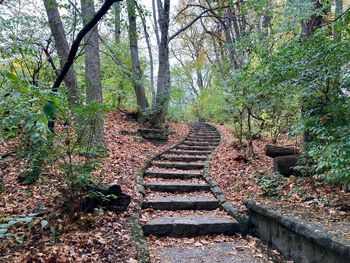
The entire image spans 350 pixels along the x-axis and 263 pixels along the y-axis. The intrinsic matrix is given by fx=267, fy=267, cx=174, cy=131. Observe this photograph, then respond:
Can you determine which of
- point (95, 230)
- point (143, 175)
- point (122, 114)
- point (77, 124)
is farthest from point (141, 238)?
point (122, 114)

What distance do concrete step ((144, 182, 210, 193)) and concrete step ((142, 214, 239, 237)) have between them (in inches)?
45.6

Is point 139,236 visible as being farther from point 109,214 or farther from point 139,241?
point 109,214

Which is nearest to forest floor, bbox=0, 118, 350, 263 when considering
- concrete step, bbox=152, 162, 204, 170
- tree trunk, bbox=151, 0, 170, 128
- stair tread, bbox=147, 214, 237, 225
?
stair tread, bbox=147, 214, 237, 225

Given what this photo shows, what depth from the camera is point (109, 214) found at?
351cm

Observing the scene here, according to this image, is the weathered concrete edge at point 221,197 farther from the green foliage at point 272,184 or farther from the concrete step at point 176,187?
the green foliage at point 272,184

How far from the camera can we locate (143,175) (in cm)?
554

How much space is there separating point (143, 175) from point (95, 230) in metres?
2.47

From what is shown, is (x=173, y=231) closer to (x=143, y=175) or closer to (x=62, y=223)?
(x=62, y=223)

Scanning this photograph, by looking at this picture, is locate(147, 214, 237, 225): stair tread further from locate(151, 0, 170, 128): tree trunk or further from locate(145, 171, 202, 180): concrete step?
locate(151, 0, 170, 128): tree trunk

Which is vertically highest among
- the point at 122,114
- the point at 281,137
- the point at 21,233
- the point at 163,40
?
the point at 163,40

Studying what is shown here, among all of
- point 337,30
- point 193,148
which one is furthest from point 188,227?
point 193,148

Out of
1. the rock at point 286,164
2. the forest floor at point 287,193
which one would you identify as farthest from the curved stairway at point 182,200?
the rock at point 286,164

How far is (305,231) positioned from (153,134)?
657 cm

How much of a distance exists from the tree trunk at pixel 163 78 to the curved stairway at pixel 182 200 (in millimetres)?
2389
